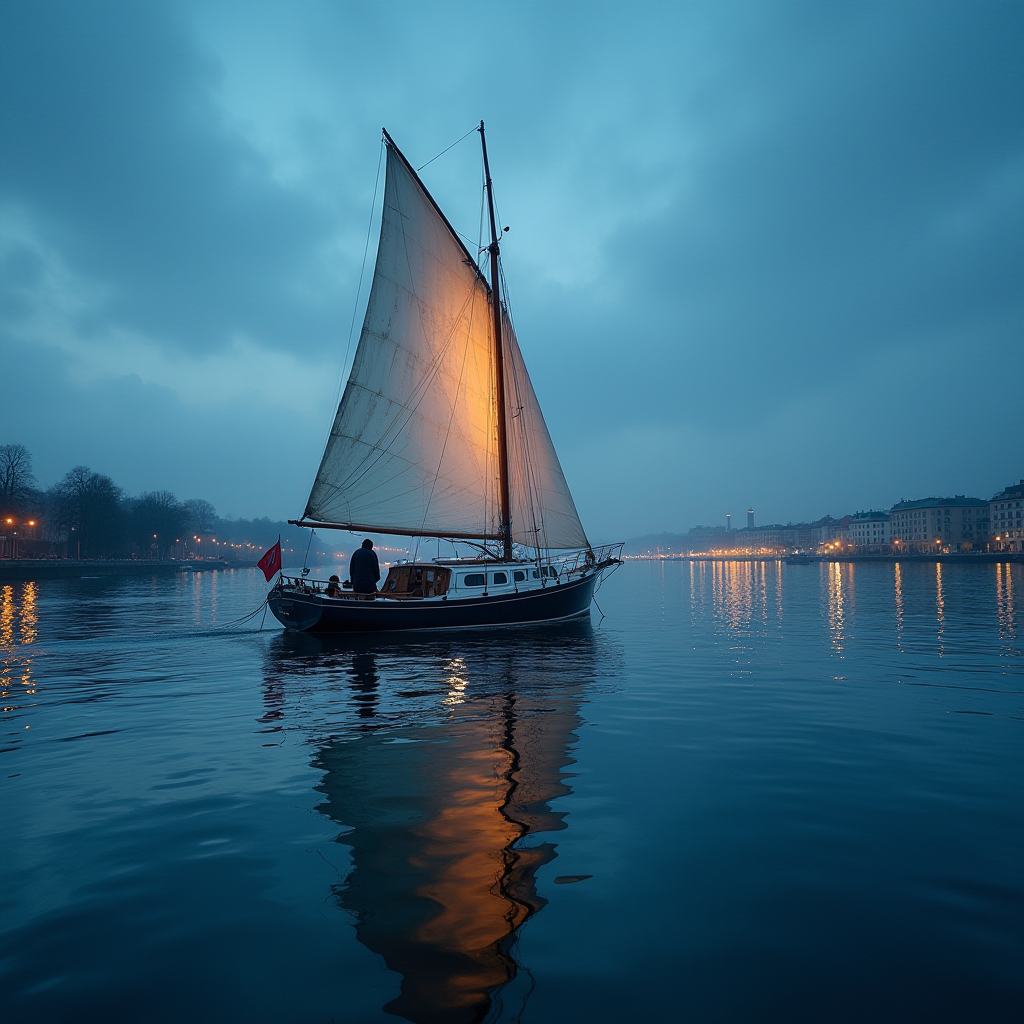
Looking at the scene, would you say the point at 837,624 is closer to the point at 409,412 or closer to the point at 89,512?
the point at 409,412

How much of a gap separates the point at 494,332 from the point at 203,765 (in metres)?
27.5

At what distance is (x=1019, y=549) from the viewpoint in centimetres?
17150

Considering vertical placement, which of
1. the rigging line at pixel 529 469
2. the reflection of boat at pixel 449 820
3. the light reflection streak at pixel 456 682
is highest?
the rigging line at pixel 529 469

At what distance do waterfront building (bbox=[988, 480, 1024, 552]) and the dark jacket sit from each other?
681ft

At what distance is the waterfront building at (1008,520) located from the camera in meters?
179

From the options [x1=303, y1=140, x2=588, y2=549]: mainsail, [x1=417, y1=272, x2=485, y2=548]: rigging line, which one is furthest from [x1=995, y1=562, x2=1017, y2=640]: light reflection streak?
[x1=417, y1=272, x2=485, y2=548]: rigging line

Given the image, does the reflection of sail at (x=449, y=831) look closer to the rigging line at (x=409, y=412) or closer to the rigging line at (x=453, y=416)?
the rigging line at (x=409, y=412)

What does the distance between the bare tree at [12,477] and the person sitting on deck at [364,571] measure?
102761 mm

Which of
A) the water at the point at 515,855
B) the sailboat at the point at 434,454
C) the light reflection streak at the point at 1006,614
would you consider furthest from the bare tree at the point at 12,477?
the light reflection streak at the point at 1006,614

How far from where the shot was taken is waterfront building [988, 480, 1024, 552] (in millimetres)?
179125

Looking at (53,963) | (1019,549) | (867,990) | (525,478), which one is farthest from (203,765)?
(1019,549)

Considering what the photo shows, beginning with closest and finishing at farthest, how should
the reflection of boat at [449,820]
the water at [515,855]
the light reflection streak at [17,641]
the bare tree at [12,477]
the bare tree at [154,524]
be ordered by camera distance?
the water at [515,855] → the reflection of boat at [449,820] → the light reflection streak at [17,641] → the bare tree at [12,477] → the bare tree at [154,524]

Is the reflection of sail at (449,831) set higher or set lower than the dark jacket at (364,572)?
lower

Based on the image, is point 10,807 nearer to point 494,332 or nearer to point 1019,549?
point 494,332
